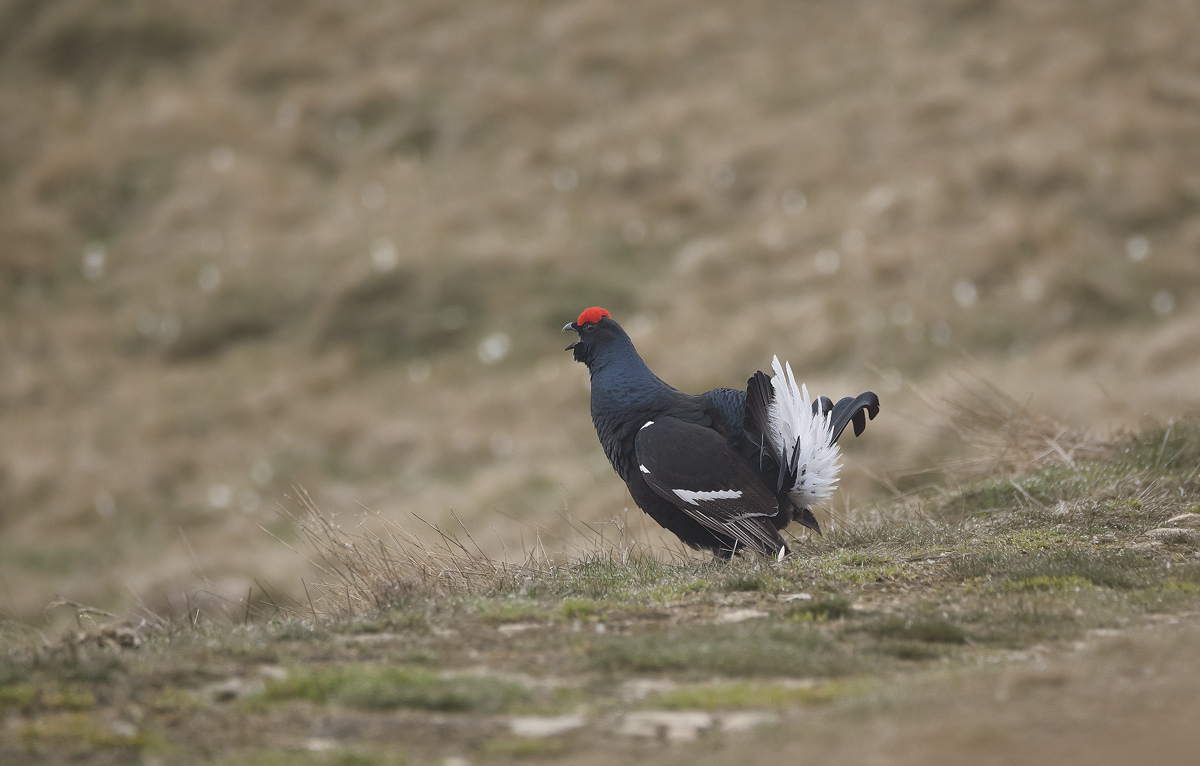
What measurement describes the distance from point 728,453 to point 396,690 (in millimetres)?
3436

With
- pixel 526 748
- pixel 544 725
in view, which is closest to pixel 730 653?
pixel 544 725

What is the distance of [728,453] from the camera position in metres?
6.54

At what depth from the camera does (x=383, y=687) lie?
3.59m

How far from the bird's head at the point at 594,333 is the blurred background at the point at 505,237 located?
4.61 metres

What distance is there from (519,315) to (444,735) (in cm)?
1490

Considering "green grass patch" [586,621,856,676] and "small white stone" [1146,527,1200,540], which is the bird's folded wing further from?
"small white stone" [1146,527,1200,540]

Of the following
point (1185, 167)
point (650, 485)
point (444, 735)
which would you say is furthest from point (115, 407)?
point (1185, 167)

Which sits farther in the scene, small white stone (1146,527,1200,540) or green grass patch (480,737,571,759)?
small white stone (1146,527,1200,540)

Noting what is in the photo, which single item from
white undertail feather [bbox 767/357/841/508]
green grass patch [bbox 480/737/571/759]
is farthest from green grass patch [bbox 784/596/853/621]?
white undertail feather [bbox 767/357/841/508]

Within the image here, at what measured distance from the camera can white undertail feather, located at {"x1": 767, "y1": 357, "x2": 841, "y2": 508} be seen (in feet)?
20.9

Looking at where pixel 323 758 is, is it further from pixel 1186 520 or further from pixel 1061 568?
pixel 1186 520

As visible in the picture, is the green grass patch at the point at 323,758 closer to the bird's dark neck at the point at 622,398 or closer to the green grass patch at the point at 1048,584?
the green grass patch at the point at 1048,584

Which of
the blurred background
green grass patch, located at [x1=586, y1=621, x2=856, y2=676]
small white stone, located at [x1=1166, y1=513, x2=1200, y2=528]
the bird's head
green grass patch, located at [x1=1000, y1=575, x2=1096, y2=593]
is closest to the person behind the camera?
green grass patch, located at [x1=586, y1=621, x2=856, y2=676]

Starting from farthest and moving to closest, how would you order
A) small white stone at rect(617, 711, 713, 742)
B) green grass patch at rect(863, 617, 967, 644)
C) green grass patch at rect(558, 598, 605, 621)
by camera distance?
green grass patch at rect(558, 598, 605, 621), green grass patch at rect(863, 617, 967, 644), small white stone at rect(617, 711, 713, 742)
